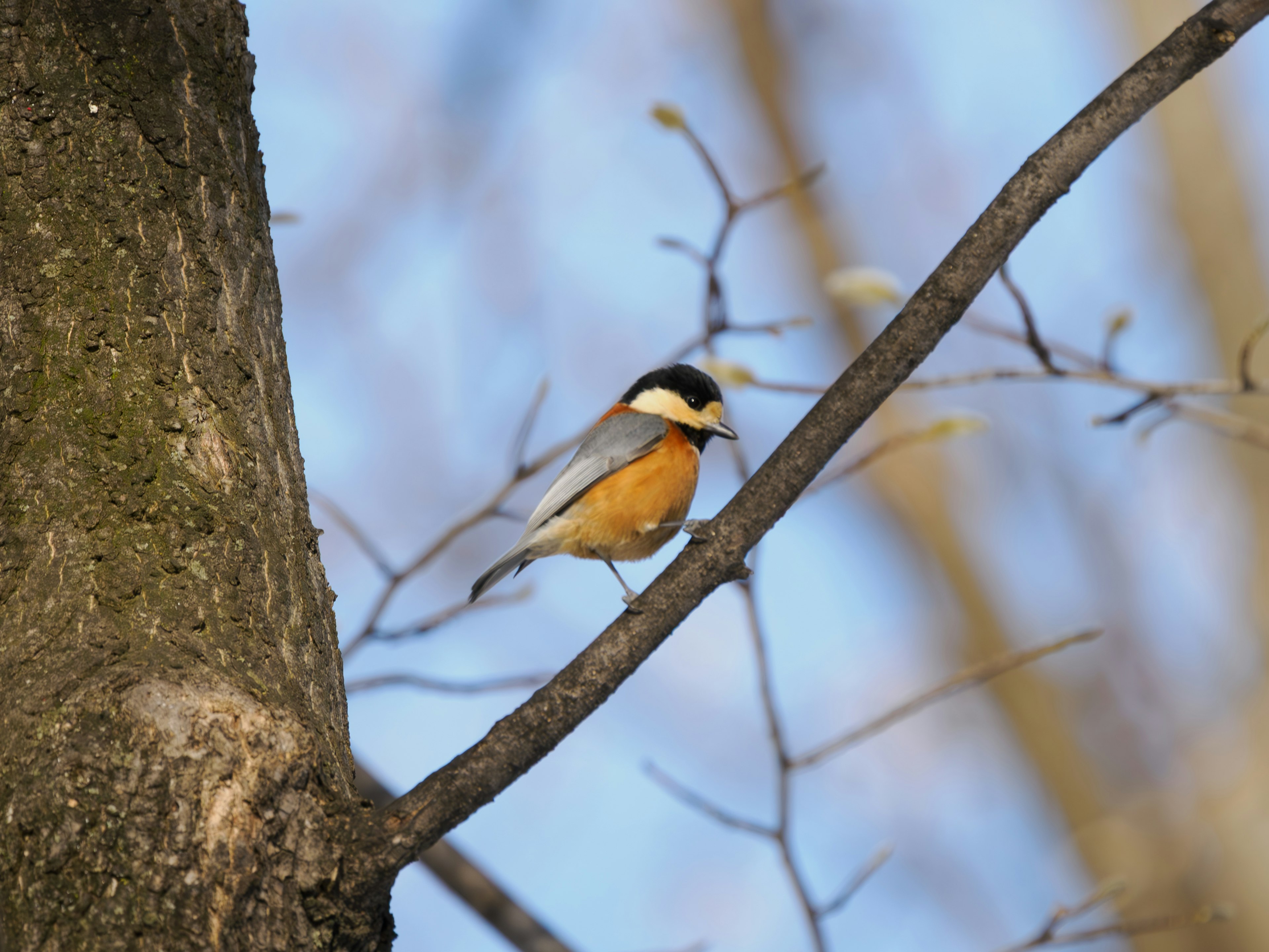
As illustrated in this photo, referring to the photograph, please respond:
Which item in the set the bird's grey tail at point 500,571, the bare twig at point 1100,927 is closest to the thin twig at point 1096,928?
the bare twig at point 1100,927

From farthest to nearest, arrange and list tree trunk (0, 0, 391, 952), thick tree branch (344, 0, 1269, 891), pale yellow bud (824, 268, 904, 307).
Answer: pale yellow bud (824, 268, 904, 307) < thick tree branch (344, 0, 1269, 891) < tree trunk (0, 0, 391, 952)

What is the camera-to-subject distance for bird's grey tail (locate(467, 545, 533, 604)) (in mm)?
3463

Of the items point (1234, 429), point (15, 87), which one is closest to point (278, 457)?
point (15, 87)

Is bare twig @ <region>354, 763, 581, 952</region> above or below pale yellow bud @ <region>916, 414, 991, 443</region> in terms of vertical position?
below

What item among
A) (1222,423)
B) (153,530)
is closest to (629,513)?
(1222,423)

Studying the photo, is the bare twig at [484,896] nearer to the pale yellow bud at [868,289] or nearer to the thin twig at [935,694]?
the thin twig at [935,694]

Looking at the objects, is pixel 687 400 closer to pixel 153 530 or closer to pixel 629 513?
pixel 629 513

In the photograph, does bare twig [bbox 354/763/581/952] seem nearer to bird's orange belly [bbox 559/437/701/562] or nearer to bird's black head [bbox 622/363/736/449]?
bird's orange belly [bbox 559/437/701/562]

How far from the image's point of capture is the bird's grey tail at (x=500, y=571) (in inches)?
136

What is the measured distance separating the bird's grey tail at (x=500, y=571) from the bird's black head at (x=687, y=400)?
900 millimetres

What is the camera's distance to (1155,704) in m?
8.25

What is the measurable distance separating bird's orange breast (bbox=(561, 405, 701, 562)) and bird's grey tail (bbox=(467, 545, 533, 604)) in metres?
0.20

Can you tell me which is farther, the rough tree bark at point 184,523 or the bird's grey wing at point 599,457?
the bird's grey wing at point 599,457

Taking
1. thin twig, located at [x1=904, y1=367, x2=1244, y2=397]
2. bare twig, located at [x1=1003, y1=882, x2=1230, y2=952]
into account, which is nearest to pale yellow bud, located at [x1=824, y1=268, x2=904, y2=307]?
thin twig, located at [x1=904, y1=367, x2=1244, y2=397]
